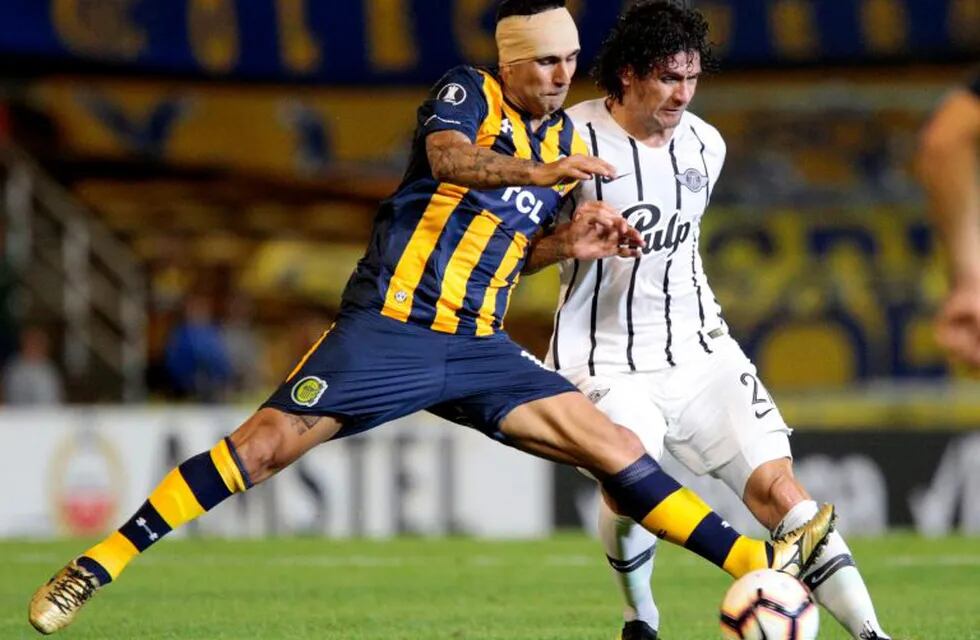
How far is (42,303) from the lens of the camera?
1744cm

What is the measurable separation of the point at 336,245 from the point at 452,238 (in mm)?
13896

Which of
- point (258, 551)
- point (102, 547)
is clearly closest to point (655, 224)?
point (102, 547)

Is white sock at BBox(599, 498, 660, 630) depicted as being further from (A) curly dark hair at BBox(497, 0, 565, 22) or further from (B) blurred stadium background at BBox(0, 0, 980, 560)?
(B) blurred stadium background at BBox(0, 0, 980, 560)

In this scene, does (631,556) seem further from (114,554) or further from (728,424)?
(114,554)

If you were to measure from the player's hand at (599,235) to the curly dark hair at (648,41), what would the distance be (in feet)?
1.82

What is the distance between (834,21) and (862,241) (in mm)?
2791

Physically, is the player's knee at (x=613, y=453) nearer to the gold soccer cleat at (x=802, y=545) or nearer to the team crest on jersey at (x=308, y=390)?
the gold soccer cleat at (x=802, y=545)

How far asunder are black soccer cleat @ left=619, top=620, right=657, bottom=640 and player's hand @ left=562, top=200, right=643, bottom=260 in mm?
1306

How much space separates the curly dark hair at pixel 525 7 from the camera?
6.09 meters

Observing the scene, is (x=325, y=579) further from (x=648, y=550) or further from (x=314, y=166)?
(x=314, y=166)

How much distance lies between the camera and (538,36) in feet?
19.8

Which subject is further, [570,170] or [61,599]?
[61,599]

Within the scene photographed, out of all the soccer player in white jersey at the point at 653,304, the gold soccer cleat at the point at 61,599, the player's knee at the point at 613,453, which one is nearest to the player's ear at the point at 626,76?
the soccer player in white jersey at the point at 653,304

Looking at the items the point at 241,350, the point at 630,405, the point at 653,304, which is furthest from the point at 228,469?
the point at 241,350
